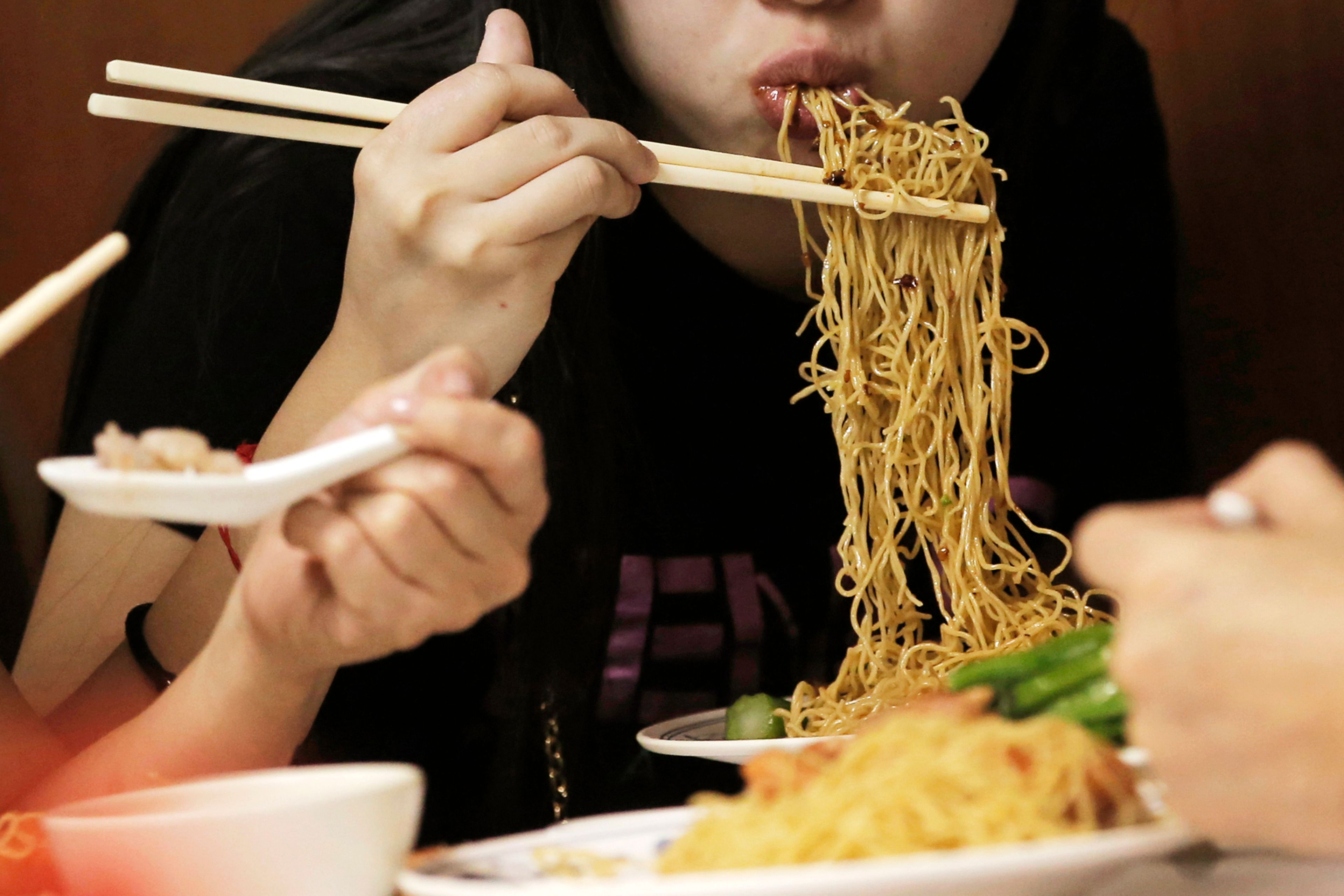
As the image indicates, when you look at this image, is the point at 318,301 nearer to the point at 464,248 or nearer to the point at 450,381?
the point at 464,248

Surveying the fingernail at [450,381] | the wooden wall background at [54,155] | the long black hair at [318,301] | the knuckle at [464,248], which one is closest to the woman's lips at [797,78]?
the long black hair at [318,301]

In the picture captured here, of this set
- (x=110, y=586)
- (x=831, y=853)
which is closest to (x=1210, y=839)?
(x=831, y=853)

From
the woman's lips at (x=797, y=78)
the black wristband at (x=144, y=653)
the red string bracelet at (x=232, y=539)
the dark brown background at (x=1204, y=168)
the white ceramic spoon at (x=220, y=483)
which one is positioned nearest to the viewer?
the white ceramic spoon at (x=220, y=483)

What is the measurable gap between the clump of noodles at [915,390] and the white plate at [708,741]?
0.11 m

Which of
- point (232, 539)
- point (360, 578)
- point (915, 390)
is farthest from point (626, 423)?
point (360, 578)

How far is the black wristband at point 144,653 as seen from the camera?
1.26 m

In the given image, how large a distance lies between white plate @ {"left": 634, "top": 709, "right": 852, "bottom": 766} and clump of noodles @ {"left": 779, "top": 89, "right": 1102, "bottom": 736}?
0.11 metres

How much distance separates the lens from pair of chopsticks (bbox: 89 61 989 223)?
103 centimetres

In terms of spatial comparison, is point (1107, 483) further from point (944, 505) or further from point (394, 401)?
point (394, 401)

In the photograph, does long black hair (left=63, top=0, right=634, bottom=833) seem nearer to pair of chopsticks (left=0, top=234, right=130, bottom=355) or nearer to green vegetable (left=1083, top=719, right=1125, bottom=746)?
pair of chopsticks (left=0, top=234, right=130, bottom=355)

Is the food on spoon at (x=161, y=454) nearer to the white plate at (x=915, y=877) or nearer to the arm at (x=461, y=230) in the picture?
the white plate at (x=915, y=877)

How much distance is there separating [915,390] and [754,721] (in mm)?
455

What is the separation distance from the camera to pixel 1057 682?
28.5 inches

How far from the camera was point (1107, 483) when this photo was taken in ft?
7.41
